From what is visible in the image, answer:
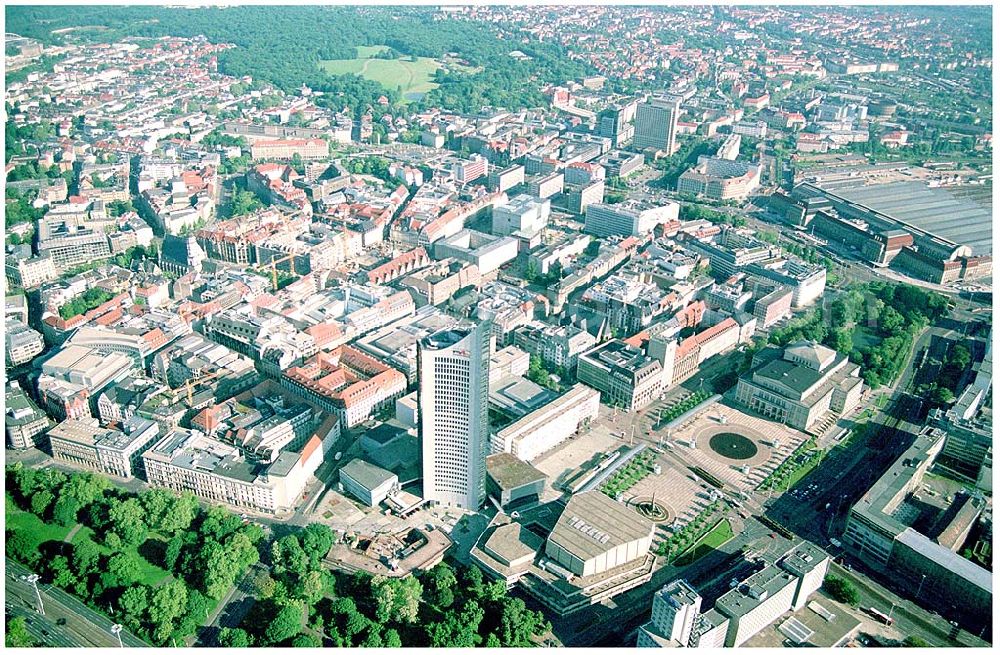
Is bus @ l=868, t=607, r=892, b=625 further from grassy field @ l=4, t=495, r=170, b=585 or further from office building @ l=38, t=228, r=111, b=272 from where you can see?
office building @ l=38, t=228, r=111, b=272

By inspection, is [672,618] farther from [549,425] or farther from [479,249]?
[479,249]

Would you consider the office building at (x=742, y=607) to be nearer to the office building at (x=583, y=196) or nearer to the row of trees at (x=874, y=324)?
the row of trees at (x=874, y=324)

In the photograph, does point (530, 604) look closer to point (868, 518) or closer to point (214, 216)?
point (868, 518)

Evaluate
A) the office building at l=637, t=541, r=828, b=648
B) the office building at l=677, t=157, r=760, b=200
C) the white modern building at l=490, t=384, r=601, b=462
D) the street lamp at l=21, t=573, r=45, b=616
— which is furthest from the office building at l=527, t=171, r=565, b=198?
the street lamp at l=21, t=573, r=45, b=616

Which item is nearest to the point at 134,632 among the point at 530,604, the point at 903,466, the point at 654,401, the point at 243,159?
the point at 530,604

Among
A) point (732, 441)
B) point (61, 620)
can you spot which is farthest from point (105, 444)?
point (732, 441)

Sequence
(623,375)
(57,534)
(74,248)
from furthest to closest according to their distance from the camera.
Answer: (74,248), (623,375), (57,534)

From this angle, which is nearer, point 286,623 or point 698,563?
point 286,623
